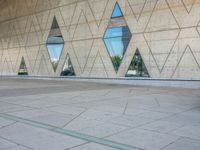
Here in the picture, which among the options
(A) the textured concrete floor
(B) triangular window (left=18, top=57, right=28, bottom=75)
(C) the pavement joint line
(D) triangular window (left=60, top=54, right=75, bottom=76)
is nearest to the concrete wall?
(D) triangular window (left=60, top=54, right=75, bottom=76)

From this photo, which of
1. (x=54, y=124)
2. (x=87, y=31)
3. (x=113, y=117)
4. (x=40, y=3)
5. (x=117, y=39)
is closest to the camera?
(x=54, y=124)

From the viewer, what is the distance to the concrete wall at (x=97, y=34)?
60.2 ft

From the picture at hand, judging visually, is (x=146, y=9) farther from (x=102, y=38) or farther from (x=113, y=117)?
(x=113, y=117)

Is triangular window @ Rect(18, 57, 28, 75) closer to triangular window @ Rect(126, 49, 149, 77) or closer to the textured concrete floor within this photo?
triangular window @ Rect(126, 49, 149, 77)

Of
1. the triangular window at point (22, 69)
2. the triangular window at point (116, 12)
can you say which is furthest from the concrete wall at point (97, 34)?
the triangular window at point (22, 69)

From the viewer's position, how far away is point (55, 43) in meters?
27.2

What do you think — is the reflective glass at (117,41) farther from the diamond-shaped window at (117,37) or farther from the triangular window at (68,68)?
the triangular window at (68,68)

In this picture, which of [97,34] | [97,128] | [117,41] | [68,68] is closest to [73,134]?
[97,128]

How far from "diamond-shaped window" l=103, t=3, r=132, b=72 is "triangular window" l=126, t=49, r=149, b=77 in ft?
3.85

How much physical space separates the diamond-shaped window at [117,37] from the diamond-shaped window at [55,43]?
586cm

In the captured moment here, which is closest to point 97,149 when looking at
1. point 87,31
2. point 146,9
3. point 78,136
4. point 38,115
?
point 78,136

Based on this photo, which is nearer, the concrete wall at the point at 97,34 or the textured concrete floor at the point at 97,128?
the textured concrete floor at the point at 97,128

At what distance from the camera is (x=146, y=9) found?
20188 millimetres

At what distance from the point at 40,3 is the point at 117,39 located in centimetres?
1160
